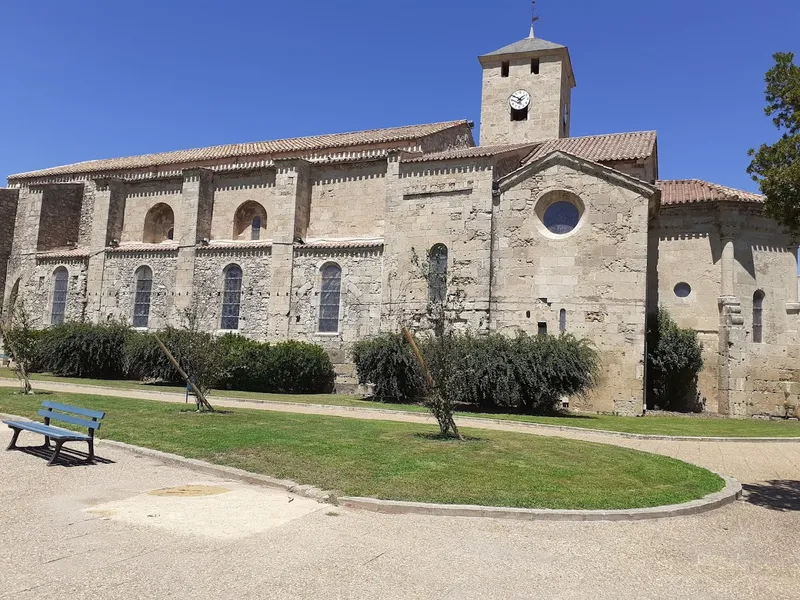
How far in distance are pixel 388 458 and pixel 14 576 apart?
5729 millimetres

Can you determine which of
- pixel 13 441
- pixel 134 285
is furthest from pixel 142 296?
pixel 13 441

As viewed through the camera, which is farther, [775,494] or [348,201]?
[348,201]

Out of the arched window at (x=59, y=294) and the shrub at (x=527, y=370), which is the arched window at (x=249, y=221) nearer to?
the arched window at (x=59, y=294)

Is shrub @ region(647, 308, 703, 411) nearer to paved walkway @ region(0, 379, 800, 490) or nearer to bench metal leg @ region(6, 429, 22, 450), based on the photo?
paved walkway @ region(0, 379, 800, 490)

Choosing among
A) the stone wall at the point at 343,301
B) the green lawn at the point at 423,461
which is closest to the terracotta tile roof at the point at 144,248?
the stone wall at the point at 343,301

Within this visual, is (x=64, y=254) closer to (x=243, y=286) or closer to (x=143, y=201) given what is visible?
(x=143, y=201)

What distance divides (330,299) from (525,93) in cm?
1581

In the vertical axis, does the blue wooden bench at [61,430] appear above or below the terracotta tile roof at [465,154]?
below

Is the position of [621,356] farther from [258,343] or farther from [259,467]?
[259,467]

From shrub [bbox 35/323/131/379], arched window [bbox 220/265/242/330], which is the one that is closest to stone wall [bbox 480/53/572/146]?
arched window [bbox 220/265/242/330]

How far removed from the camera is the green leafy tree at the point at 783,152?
27.8ft

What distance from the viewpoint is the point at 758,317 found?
76.3 ft

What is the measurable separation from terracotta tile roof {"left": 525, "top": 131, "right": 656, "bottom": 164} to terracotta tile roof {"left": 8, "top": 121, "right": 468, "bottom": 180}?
5499mm

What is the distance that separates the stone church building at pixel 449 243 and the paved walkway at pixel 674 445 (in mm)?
4712
